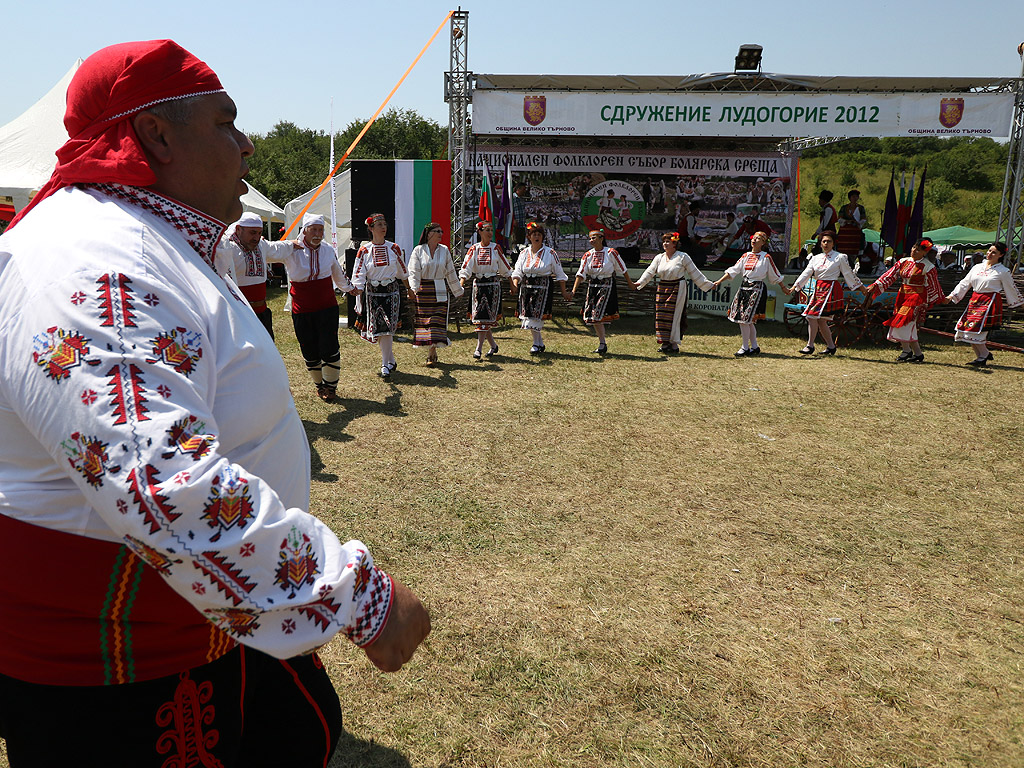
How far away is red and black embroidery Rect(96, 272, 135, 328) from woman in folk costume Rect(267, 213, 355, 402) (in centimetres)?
636

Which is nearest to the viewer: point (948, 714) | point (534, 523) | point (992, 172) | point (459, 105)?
point (948, 714)

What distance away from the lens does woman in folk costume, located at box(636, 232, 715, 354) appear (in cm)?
1046

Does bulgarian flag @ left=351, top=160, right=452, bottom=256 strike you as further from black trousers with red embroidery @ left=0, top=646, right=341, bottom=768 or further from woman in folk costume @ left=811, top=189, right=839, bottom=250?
black trousers with red embroidery @ left=0, top=646, right=341, bottom=768

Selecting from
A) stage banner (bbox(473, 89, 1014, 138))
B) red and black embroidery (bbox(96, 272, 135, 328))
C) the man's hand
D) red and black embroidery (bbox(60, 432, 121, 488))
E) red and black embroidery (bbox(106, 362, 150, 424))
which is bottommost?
the man's hand

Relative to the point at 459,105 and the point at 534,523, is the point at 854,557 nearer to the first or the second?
the point at 534,523

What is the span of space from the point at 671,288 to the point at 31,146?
10.7 meters

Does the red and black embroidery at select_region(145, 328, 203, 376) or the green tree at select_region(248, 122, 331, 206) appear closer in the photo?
the red and black embroidery at select_region(145, 328, 203, 376)

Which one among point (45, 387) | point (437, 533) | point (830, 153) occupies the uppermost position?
point (830, 153)

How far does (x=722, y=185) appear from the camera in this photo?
1516cm

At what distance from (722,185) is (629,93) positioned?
4424 mm

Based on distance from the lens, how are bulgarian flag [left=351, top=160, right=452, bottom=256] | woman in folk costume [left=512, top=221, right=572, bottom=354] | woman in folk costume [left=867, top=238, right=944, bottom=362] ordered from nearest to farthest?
woman in folk costume [left=867, top=238, right=944, bottom=362] < woman in folk costume [left=512, top=221, right=572, bottom=354] < bulgarian flag [left=351, top=160, right=452, bottom=256]

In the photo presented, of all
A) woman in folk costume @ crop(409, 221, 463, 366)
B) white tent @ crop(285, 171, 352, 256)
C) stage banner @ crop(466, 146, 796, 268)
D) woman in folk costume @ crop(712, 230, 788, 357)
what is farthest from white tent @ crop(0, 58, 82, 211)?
woman in folk costume @ crop(712, 230, 788, 357)

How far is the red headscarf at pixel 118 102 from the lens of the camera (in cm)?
106

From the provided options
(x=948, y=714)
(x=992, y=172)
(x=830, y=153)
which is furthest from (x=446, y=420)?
(x=830, y=153)
